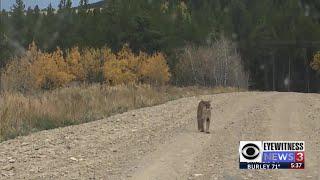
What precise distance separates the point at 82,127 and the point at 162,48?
54031mm

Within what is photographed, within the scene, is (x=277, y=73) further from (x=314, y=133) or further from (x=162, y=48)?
(x=314, y=133)

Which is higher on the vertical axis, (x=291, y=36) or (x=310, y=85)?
(x=291, y=36)

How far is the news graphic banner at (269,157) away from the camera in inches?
331

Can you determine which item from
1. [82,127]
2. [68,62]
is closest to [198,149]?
[82,127]

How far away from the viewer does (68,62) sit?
65.2m

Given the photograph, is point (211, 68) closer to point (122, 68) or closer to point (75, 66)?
point (122, 68)

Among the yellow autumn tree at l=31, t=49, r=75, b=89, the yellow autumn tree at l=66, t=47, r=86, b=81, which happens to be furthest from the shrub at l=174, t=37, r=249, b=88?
the yellow autumn tree at l=31, t=49, r=75, b=89

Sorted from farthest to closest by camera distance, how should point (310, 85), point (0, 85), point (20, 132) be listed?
point (310, 85), point (0, 85), point (20, 132)

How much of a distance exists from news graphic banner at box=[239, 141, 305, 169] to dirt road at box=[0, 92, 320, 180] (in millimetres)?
130

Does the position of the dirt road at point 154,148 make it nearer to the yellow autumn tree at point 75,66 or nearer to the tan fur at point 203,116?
the tan fur at point 203,116

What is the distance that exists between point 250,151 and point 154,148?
8.58 ft

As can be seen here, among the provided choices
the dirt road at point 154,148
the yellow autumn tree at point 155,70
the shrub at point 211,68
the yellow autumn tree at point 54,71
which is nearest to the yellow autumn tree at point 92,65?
the yellow autumn tree at point 54,71

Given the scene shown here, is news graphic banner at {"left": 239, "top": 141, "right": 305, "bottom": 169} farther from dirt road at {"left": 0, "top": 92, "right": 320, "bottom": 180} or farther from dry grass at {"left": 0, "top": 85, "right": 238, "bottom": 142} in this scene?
dry grass at {"left": 0, "top": 85, "right": 238, "bottom": 142}

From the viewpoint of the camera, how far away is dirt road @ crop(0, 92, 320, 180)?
336 inches
